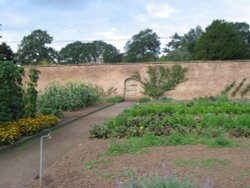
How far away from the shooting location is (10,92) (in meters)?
9.57

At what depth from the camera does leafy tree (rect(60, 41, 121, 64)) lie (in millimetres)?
63812

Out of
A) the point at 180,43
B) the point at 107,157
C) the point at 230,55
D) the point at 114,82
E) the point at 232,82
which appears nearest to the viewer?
the point at 107,157

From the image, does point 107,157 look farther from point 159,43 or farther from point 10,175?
point 159,43

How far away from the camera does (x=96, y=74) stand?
26.8 meters

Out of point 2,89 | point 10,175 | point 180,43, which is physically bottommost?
point 10,175

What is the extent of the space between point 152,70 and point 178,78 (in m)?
1.98

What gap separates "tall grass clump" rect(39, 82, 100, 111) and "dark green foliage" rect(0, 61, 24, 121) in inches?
201

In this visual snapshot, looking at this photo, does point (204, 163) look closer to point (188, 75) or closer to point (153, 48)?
point (188, 75)

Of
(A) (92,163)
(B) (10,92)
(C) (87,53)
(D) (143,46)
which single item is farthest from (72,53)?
(A) (92,163)

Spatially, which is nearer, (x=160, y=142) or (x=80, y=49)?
(x=160, y=142)

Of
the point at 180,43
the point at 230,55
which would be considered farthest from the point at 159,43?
the point at 230,55

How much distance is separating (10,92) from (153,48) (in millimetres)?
54043

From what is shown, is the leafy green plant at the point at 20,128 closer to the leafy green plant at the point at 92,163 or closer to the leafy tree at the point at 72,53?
the leafy green plant at the point at 92,163

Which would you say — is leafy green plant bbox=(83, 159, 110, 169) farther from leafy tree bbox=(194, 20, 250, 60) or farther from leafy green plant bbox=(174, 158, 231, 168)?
leafy tree bbox=(194, 20, 250, 60)
